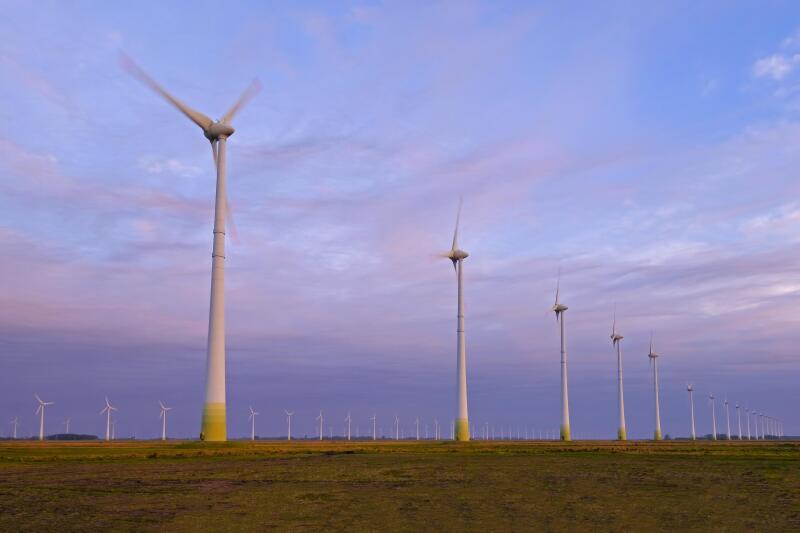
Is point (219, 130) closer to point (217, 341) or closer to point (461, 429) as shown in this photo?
point (217, 341)

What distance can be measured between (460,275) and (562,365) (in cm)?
3801

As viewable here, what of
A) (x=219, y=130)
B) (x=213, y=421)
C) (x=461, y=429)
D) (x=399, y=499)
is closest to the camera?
(x=399, y=499)

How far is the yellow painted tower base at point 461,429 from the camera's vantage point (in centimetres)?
Result: 11225

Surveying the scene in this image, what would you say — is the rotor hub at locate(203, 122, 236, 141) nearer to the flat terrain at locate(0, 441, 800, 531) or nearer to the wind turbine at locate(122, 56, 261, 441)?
the wind turbine at locate(122, 56, 261, 441)

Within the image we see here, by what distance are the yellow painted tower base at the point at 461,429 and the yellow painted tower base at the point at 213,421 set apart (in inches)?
2121

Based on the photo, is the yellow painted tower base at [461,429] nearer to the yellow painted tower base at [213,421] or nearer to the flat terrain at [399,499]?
the yellow painted tower base at [213,421]

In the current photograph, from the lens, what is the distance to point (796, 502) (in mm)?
23125

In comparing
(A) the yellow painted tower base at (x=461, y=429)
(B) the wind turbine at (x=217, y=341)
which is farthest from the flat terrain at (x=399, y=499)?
(A) the yellow painted tower base at (x=461, y=429)

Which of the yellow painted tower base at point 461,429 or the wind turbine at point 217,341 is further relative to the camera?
the yellow painted tower base at point 461,429

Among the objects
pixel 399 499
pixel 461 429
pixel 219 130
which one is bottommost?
pixel 461 429

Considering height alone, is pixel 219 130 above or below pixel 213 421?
above

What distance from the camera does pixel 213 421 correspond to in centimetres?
6406

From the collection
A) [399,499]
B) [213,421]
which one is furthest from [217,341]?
[399,499]

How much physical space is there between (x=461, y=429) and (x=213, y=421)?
55.0 meters
